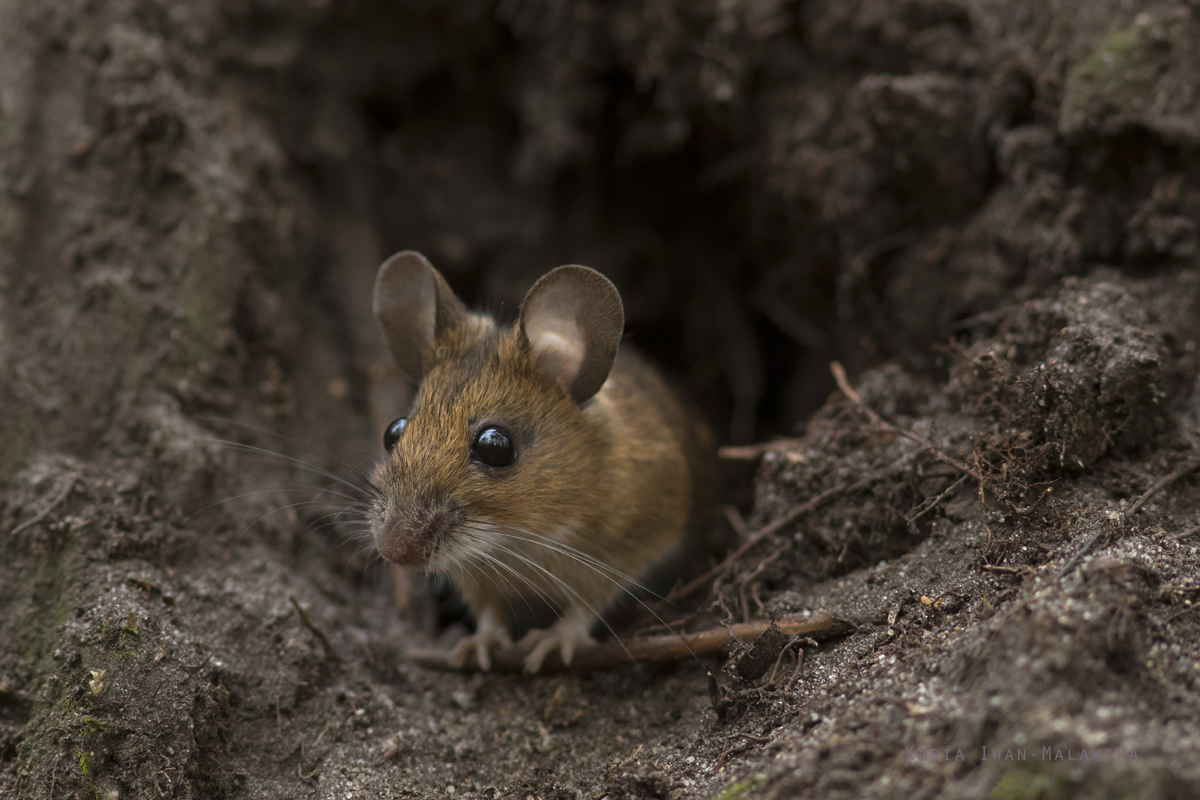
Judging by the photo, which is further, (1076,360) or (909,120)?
(909,120)

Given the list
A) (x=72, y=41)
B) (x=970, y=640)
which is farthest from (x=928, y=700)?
(x=72, y=41)

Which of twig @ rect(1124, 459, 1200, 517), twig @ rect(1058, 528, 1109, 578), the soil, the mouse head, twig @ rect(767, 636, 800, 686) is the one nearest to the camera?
twig @ rect(1058, 528, 1109, 578)

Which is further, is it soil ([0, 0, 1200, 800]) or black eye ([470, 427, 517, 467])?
black eye ([470, 427, 517, 467])

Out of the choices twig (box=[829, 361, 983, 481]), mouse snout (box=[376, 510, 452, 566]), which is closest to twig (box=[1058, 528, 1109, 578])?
twig (box=[829, 361, 983, 481])

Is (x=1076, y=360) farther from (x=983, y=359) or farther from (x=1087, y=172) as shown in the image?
(x=1087, y=172)

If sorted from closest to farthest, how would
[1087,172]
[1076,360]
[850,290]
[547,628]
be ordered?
[1076,360], [1087,172], [547,628], [850,290]

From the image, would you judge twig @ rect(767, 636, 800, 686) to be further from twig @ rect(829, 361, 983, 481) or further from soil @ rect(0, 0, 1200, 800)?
twig @ rect(829, 361, 983, 481)

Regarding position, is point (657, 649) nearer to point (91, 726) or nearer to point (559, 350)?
point (559, 350)
